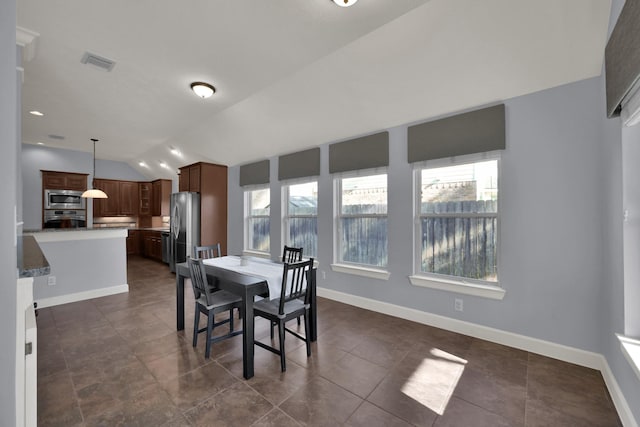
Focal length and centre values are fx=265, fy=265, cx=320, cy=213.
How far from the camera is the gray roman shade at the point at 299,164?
4.30 m

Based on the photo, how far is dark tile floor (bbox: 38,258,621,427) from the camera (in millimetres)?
1721

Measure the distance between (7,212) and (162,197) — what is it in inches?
305

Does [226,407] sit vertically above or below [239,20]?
below

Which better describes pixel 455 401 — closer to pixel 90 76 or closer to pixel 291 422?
pixel 291 422

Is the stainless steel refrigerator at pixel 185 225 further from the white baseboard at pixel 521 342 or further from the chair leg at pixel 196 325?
the white baseboard at pixel 521 342

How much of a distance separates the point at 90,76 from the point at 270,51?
7.63 ft

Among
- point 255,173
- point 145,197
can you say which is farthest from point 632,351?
point 145,197

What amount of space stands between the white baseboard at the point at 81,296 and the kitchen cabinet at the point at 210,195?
64.5 inches

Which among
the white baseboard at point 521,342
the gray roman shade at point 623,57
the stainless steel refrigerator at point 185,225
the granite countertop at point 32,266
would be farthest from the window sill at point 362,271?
the stainless steel refrigerator at point 185,225

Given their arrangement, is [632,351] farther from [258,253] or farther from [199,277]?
[258,253]

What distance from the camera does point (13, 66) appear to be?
1.01 m

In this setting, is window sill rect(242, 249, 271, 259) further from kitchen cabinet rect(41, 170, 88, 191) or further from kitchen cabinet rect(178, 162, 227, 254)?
kitchen cabinet rect(41, 170, 88, 191)

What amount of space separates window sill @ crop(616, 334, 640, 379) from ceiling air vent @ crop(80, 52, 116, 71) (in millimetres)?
4710

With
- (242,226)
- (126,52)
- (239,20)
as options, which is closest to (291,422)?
(239,20)
